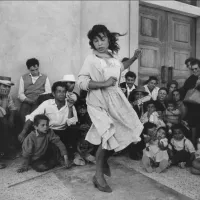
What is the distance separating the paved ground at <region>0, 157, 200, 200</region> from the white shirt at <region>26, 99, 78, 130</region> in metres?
0.64

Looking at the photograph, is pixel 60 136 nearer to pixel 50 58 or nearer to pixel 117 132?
pixel 117 132

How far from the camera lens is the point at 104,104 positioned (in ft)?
7.45

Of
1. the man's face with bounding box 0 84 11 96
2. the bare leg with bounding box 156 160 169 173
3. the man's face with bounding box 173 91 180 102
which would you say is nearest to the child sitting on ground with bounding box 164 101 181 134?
the man's face with bounding box 173 91 180 102

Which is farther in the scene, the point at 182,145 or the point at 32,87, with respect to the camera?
the point at 32,87

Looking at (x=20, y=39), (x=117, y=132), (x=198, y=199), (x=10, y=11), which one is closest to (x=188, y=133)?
(x=198, y=199)

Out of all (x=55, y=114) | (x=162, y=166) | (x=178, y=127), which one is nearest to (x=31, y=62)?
(x=55, y=114)

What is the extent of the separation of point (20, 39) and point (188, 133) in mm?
3096

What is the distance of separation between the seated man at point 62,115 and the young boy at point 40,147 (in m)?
0.23

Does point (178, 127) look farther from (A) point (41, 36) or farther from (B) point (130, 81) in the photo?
(A) point (41, 36)

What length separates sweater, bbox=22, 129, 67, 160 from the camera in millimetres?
2846

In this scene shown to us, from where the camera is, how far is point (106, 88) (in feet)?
7.48

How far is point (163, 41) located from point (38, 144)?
13.2ft

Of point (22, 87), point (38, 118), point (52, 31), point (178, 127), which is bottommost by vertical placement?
point (178, 127)

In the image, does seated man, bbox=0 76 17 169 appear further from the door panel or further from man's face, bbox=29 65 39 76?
the door panel
